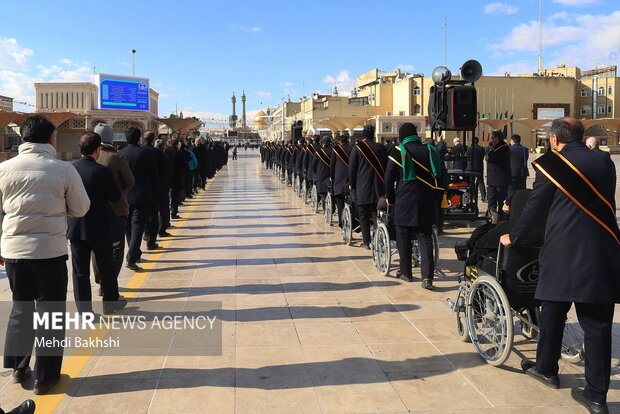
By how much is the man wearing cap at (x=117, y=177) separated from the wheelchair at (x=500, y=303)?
11.2 feet

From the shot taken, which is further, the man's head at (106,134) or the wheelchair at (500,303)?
the man's head at (106,134)

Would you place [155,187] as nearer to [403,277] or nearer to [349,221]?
[349,221]

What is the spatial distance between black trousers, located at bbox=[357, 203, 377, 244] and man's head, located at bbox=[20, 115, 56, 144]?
16.9ft


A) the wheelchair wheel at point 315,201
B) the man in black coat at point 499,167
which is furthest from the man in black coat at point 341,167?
the wheelchair wheel at point 315,201

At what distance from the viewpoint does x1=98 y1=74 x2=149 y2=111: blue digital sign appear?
236ft

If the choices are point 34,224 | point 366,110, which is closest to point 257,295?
point 34,224

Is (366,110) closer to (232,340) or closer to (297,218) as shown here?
(297,218)

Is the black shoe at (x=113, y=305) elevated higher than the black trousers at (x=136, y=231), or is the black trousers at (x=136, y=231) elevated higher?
the black trousers at (x=136, y=231)

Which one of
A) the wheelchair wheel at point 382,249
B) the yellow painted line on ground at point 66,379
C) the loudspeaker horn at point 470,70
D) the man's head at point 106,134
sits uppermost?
the loudspeaker horn at point 470,70

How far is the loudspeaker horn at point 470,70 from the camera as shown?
11766mm

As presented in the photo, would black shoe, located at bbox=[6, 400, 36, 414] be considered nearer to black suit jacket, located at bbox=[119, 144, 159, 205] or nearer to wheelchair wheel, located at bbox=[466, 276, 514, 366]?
wheelchair wheel, located at bbox=[466, 276, 514, 366]

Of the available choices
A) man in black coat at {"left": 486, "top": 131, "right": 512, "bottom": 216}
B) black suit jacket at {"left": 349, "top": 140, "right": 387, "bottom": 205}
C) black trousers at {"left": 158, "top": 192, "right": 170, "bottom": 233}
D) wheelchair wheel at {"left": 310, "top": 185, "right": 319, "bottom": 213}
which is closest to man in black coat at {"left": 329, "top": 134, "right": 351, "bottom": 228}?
black suit jacket at {"left": 349, "top": 140, "right": 387, "bottom": 205}

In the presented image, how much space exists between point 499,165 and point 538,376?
812cm

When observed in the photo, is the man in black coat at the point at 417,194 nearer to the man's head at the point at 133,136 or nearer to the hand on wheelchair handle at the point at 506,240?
the hand on wheelchair handle at the point at 506,240
